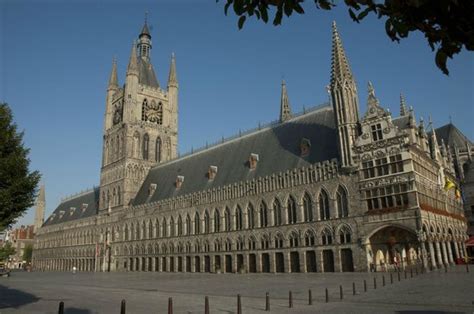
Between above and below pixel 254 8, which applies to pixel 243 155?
above

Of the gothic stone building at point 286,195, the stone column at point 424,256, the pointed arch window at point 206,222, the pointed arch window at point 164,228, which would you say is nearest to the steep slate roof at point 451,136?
the gothic stone building at point 286,195

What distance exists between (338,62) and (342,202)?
49.8 feet

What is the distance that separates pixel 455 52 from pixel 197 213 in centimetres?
5128

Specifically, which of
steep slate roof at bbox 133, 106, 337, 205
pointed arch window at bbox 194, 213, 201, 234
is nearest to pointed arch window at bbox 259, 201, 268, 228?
steep slate roof at bbox 133, 106, 337, 205

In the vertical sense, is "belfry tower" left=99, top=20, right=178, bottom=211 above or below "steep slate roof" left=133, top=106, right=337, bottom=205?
above

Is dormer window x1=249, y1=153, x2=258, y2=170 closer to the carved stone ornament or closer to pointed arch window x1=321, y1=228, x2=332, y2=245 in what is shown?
pointed arch window x1=321, y1=228, x2=332, y2=245

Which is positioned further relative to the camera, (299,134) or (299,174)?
(299,134)

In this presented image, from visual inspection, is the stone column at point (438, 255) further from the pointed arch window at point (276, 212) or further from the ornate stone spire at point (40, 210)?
the ornate stone spire at point (40, 210)

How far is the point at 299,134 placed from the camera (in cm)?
4734

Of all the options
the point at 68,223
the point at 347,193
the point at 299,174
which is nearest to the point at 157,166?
the point at 68,223

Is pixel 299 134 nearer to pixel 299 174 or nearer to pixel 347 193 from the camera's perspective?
pixel 299 174

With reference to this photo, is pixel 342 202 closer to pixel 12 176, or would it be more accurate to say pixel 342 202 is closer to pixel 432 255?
pixel 432 255

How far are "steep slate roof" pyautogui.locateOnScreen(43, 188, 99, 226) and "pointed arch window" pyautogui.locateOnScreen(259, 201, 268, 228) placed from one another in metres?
47.0

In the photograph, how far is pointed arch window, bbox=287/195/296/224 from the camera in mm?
42181
